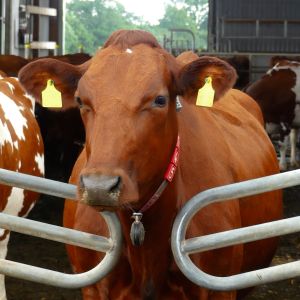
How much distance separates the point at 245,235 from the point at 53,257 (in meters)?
4.19

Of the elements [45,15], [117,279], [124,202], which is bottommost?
[117,279]

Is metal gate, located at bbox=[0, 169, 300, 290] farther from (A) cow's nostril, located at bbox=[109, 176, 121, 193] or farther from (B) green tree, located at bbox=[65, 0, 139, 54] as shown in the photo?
(B) green tree, located at bbox=[65, 0, 139, 54]

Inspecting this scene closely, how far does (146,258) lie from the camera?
10.0 feet

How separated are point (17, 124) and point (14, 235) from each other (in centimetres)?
177

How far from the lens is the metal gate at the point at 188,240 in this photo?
2.46 metres

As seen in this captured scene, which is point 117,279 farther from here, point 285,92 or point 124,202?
point 285,92

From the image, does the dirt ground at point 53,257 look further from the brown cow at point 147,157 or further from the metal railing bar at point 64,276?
the metal railing bar at point 64,276

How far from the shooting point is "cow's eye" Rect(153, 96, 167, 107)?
2.74m

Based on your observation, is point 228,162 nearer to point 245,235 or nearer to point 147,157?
point 147,157

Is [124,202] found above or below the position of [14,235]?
above

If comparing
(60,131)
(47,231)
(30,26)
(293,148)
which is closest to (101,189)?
(47,231)

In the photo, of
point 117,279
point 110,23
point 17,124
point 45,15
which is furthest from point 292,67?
point 110,23

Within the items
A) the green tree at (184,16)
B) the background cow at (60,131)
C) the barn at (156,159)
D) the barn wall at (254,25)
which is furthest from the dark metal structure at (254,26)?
the green tree at (184,16)

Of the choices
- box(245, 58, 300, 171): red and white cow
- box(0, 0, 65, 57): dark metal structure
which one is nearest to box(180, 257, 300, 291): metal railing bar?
box(245, 58, 300, 171): red and white cow
